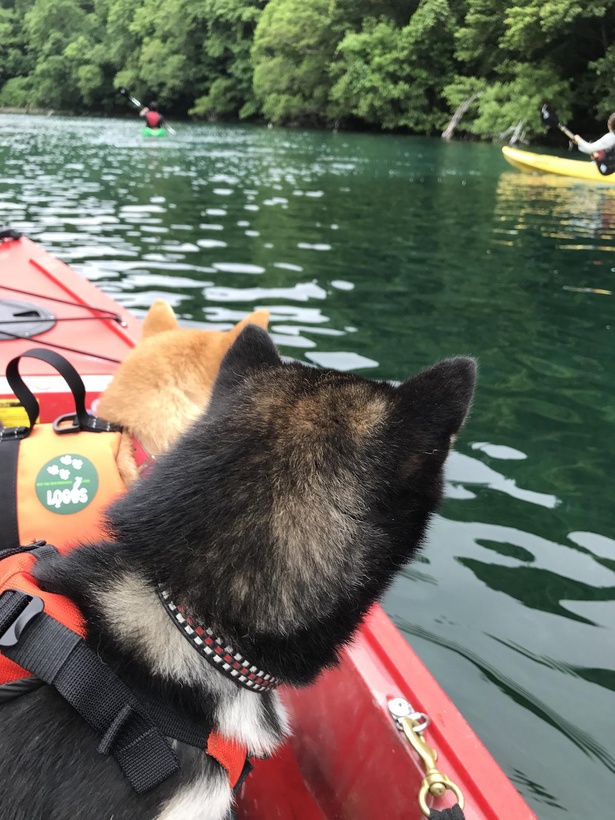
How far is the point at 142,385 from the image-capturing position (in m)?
2.96

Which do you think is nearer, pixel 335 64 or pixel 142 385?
pixel 142 385

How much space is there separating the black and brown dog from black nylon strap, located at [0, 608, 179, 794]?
0.11 feet

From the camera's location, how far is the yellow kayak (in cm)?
2167

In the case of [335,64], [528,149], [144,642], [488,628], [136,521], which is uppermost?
[335,64]

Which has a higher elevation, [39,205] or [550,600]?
[39,205]

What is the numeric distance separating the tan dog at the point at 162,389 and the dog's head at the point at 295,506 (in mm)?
1133

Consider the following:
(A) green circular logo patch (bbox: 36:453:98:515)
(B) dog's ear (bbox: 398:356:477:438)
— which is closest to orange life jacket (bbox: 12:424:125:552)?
(A) green circular logo patch (bbox: 36:453:98:515)

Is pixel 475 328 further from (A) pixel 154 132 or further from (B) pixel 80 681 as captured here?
(A) pixel 154 132

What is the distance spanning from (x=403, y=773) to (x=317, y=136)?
45785 mm

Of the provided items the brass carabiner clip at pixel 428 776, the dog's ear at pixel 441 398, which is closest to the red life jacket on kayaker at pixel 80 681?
the brass carabiner clip at pixel 428 776

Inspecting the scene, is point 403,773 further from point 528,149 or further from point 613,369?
point 528,149

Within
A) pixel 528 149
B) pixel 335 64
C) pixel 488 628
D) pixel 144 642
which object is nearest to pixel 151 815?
pixel 144 642

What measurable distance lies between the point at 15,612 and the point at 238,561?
57 cm

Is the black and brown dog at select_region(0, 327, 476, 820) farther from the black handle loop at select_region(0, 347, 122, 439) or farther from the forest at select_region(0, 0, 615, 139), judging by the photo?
the forest at select_region(0, 0, 615, 139)
